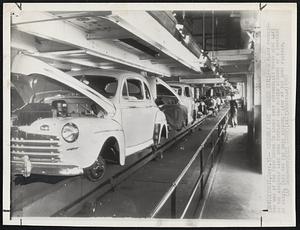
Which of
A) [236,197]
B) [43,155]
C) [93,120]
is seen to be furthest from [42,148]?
[236,197]

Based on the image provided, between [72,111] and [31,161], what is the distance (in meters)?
0.25

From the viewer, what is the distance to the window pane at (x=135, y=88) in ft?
5.09

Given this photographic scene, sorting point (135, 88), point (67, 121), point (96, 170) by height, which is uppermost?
point (135, 88)

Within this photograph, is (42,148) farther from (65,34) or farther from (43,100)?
(65,34)

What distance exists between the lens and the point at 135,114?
1.55 m

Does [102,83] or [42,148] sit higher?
[102,83]

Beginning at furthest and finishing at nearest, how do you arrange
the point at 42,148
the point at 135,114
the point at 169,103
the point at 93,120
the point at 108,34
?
the point at 169,103 → the point at 135,114 → the point at 108,34 → the point at 93,120 → the point at 42,148

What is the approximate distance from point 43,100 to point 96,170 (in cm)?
37

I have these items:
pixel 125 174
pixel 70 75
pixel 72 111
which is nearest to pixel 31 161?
pixel 72 111

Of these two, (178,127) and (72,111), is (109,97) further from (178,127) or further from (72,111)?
(178,127)

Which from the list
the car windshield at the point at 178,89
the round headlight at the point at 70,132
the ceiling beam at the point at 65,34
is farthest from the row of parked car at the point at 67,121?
the car windshield at the point at 178,89

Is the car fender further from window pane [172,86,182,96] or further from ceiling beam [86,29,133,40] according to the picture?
window pane [172,86,182,96]

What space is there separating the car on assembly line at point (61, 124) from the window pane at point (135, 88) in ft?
0.51

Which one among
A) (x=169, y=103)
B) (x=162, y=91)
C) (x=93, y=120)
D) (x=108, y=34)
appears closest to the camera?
(x=93, y=120)
